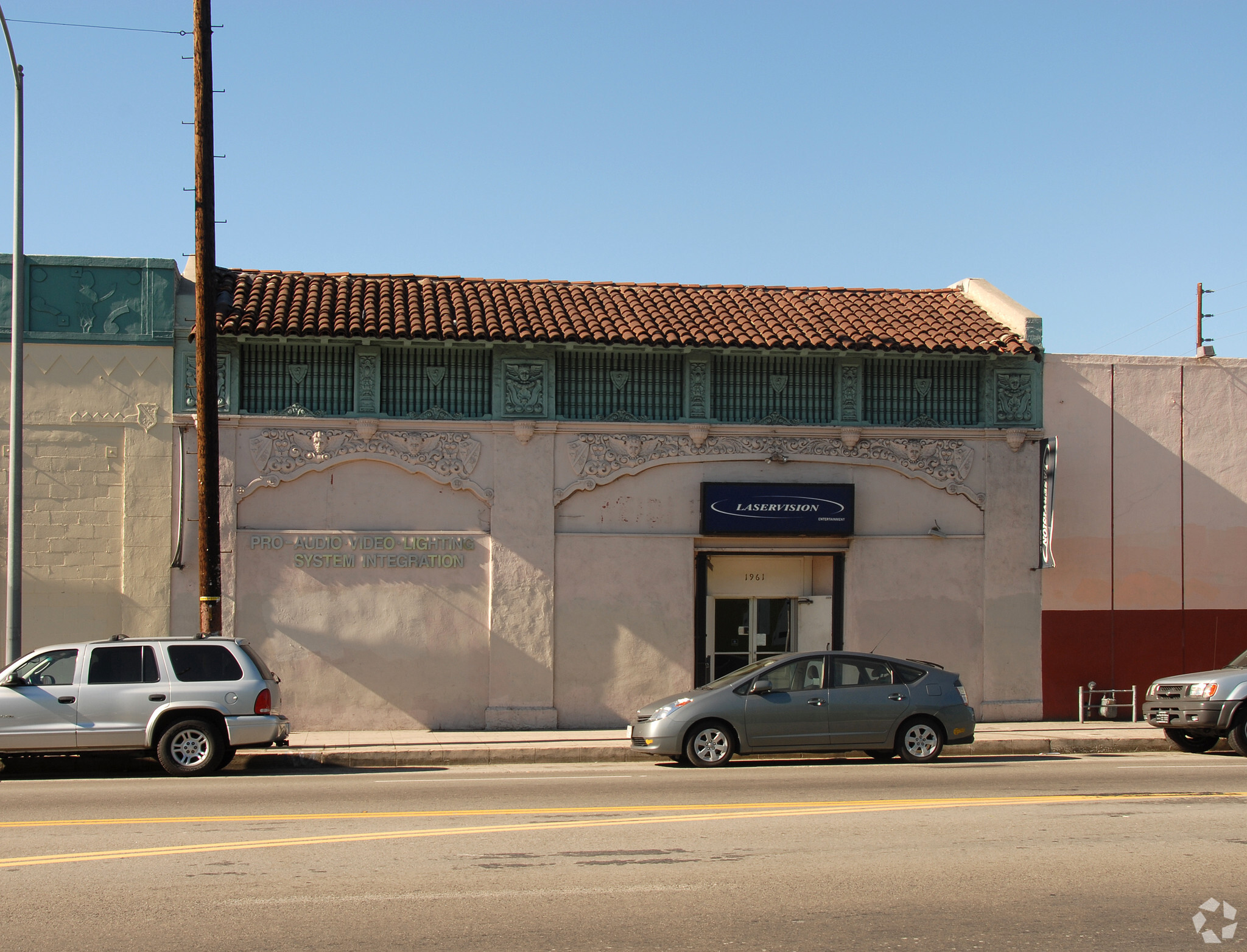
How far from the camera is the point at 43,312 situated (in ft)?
58.0

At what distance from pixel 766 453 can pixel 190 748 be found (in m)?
9.56

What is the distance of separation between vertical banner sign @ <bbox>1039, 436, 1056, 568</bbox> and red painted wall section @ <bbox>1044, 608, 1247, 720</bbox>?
46.8 inches

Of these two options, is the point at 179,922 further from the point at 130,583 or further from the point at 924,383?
the point at 924,383

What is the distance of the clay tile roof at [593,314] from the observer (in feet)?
59.4

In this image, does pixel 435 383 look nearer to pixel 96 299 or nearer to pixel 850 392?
pixel 96 299

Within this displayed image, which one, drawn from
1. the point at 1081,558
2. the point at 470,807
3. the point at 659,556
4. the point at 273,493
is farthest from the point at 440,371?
the point at 1081,558

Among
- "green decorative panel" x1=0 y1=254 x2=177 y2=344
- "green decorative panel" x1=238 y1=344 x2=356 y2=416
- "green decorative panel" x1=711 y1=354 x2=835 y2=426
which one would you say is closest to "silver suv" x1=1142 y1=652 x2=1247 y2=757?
"green decorative panel" x1=711 y1=354 x2=835 y2=426

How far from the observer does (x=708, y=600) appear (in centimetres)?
1906

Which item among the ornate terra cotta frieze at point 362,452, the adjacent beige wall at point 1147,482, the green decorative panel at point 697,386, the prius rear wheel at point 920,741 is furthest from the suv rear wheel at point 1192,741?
the ornate terra cotta frieze at point 362,452

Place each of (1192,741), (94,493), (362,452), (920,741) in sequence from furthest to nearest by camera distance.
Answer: (362,452), (94,493), (1192,741), (920,741)

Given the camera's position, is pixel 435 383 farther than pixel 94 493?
Yes

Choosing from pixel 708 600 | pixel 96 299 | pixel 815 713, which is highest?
pixel 96 299

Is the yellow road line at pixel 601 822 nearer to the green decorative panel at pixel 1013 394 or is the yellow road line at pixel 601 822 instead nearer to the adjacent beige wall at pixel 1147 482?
the adjacent beige wall at pixel 1147 482

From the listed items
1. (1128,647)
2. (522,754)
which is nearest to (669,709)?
(522,754)
